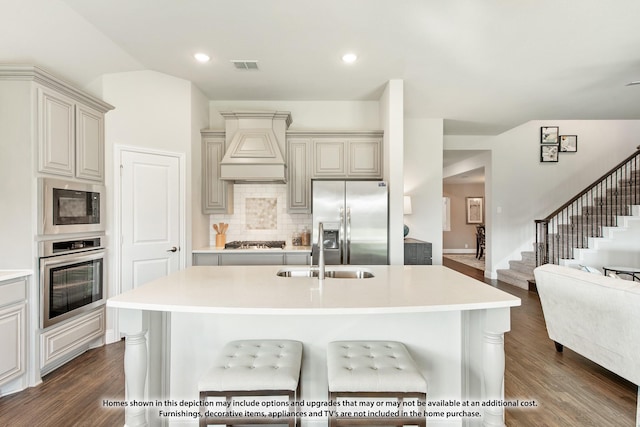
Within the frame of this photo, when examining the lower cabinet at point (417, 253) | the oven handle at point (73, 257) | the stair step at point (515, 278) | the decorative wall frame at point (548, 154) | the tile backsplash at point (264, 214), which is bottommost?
the stair step at point (515, 278)

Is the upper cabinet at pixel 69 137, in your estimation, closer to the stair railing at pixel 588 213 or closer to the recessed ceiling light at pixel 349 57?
the recessed ceiling light at pixel 349 57

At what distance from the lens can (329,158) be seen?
13.5 ft

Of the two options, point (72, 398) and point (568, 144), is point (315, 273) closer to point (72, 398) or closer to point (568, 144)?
point (72, 398)

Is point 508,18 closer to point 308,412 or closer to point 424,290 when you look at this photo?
point 424,290

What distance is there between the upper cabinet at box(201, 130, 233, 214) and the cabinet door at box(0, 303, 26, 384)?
2.07 m

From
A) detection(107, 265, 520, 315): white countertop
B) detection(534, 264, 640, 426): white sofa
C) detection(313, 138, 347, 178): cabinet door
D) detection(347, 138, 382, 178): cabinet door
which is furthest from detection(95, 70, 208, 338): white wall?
detection(534, 264, 640, 426): white sofa

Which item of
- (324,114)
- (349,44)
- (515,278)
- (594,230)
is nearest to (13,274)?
(349,44)

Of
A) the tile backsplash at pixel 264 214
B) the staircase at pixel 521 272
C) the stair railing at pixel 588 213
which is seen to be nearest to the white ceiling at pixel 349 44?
the tile backsplash at pixel 264 214

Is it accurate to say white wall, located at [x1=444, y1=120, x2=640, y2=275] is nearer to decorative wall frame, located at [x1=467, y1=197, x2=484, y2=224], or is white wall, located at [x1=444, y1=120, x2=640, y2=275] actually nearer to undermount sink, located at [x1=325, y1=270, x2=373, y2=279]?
decorative wall frame, located at [x1=467, y1=197, x2=484, y2=224]

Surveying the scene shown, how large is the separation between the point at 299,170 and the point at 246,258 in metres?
1.31

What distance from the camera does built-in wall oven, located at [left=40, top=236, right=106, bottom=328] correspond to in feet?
8.14

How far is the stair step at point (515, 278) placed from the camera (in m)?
5.48

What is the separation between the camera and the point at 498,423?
1.50m

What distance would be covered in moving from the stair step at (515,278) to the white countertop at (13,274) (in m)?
6.57
